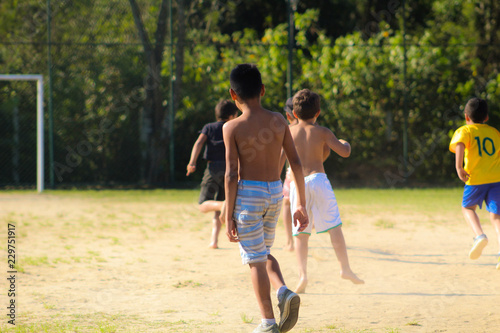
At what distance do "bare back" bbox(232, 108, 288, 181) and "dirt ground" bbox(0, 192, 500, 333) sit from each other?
0.98 metres

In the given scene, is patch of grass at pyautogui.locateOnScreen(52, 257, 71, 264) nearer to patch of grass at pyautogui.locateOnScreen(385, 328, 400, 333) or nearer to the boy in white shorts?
the boy in white shorts

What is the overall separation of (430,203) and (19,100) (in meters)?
9.04

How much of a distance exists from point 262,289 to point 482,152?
3.04 m

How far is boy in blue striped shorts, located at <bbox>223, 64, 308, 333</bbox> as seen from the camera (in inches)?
141

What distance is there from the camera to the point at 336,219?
4.95 meters

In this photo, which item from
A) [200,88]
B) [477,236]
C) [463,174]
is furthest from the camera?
[200,88]

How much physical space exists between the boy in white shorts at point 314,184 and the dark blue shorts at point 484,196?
151 cm

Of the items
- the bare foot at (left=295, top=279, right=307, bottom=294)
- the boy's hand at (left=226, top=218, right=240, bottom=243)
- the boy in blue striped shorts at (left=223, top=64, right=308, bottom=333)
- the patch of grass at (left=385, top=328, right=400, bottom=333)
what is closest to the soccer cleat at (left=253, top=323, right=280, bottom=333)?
the boy in blue striped shorts at (left=223, top=64, right=308, bottom=333)

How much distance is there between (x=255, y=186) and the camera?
3.63 m

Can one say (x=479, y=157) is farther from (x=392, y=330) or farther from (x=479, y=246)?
(x=392, y=330)

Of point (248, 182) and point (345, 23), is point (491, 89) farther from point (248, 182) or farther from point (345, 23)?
point (248, 182)

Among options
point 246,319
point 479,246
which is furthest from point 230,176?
point 479,246

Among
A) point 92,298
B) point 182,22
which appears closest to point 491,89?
point 182,22

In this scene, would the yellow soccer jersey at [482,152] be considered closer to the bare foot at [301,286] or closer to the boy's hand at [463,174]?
the boy's hand at [463,174]
